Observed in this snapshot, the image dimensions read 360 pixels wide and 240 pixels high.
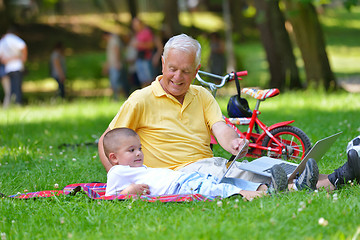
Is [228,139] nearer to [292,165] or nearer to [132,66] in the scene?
[292,165]

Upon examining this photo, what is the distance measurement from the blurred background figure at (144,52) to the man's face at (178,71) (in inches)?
405

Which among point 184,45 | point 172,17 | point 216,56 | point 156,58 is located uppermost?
point 184,45

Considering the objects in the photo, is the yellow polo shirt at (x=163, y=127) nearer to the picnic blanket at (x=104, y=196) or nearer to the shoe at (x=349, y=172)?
the picnic blanket at (x=104, y=196)

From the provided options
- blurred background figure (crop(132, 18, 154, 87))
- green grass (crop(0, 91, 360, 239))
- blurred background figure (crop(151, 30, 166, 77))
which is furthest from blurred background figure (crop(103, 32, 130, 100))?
green grass (crop(0, 91, 360, 239))

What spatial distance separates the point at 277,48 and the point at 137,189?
37.2ft

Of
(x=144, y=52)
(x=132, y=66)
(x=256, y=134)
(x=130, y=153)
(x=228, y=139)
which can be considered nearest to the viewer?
(x=130, y=153)

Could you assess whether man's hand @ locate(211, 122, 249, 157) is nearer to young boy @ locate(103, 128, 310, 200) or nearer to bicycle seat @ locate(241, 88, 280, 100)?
young boy @ locate(103, 128, 310, 200)

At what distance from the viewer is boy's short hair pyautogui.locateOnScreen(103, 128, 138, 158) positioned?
4.33 meters

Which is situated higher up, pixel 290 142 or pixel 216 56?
pixel 290 142

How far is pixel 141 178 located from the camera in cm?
429

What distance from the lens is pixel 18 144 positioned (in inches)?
279

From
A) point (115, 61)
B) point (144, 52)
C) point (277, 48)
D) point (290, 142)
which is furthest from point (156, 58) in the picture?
point (290, 142)

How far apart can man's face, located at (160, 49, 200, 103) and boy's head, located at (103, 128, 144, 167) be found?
51cm

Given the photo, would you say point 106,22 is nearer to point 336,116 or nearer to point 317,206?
point 336,116
